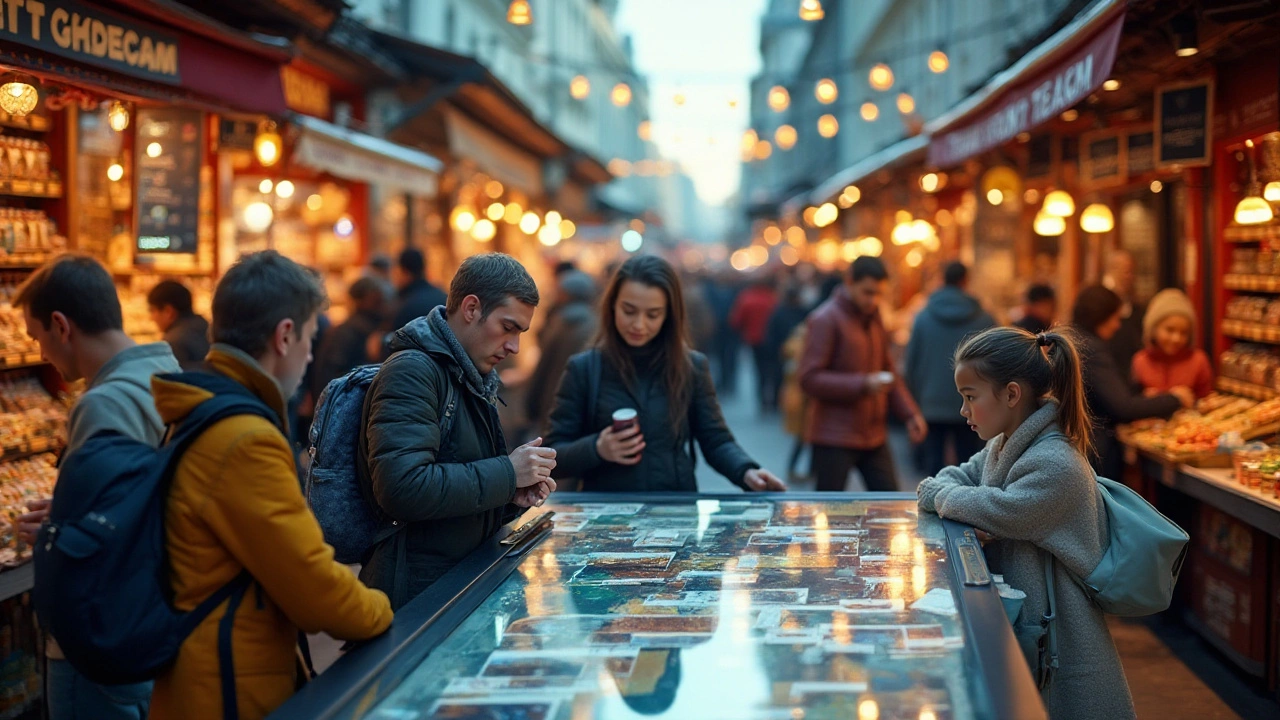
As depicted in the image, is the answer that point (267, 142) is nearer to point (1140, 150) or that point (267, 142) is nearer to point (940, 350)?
point (940, 350)

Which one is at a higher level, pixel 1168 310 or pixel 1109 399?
pixel 1168 310

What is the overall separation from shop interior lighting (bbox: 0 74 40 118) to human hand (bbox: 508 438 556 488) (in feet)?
10.7

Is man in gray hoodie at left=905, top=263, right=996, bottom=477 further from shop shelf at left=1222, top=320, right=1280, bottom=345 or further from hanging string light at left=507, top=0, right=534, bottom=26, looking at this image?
hanging string light at left=507, top=0, right=534, bottom=26

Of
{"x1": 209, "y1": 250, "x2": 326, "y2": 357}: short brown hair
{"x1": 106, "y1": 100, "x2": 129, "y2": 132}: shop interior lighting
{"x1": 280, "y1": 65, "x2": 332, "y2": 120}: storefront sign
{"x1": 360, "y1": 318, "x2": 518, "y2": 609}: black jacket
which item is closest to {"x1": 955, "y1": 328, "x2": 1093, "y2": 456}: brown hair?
{"x1": 360, "y1": 318, "x2": 518, "y2": 609}: black jacket

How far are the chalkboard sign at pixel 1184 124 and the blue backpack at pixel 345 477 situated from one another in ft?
19.5

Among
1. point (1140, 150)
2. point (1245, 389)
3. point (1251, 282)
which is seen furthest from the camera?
A: point (1140, 150)

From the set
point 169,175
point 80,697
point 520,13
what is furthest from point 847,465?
point 520,13

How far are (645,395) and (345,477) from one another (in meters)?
1.78

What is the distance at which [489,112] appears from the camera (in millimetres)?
16250

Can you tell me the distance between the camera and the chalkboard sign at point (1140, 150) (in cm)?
943

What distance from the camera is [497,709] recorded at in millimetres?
2402

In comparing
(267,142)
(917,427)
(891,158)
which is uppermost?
(891,158)

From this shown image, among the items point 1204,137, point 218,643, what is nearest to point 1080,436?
point 218,643

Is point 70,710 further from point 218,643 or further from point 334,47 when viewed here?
point 334,47
